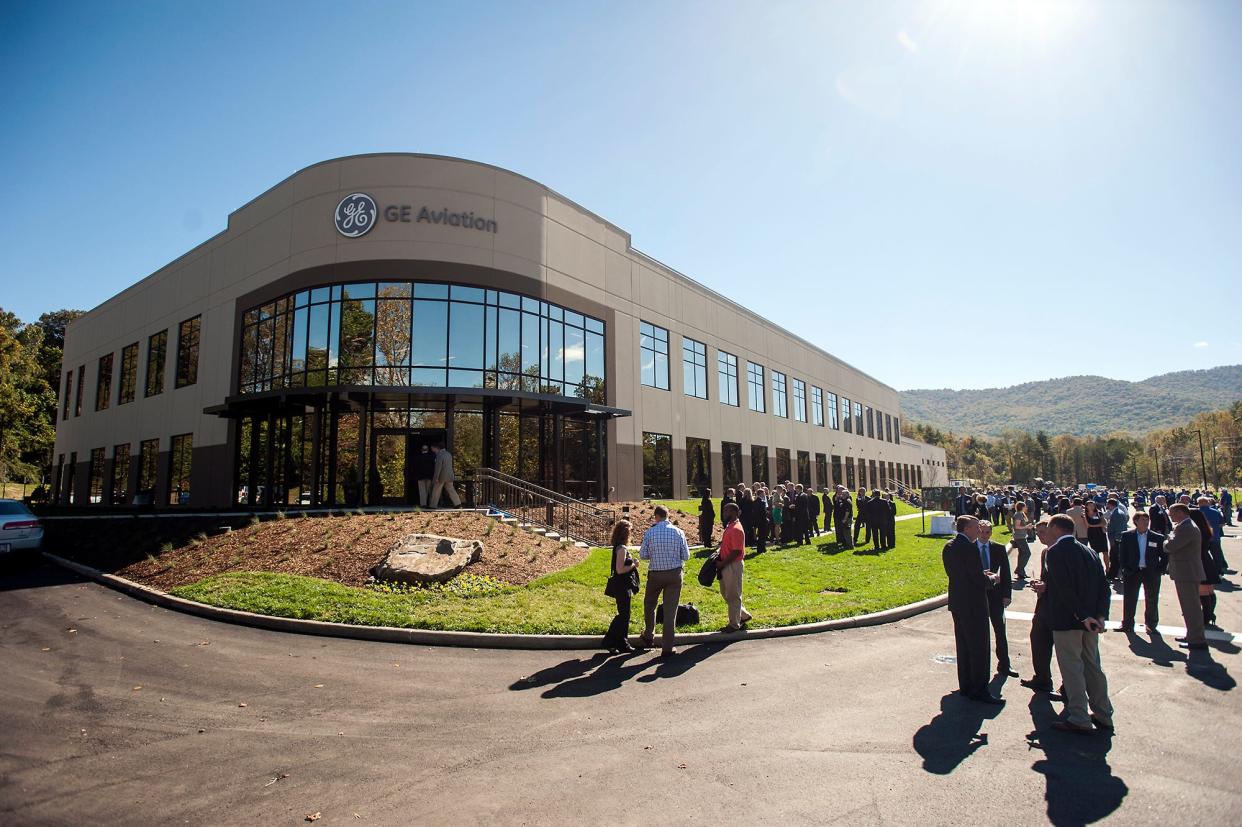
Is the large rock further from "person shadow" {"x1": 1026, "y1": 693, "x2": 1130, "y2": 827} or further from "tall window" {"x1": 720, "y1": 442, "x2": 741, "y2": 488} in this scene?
"tall window" {"x1": 720, "y1": 442, "x2": 741, "y2": 488}

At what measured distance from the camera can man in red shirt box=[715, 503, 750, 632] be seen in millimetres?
9219

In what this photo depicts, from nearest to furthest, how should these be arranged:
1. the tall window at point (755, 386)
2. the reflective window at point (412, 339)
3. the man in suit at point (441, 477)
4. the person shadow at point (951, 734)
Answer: the person shadow at point (951, 734) < the man in suit at point (441, 477) < the reflective window at point (412, 339) < the tall window at point (755, 386)

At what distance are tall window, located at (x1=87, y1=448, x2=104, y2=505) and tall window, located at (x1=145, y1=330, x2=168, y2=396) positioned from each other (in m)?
7.14

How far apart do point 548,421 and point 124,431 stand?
26.0 metres

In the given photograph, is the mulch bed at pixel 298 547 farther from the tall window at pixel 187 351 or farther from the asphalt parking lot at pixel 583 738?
the tall window at pixel 187 351

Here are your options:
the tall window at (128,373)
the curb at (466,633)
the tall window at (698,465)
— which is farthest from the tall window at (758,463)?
the tall window at (128,373)

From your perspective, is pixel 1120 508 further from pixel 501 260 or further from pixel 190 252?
pixel 190 252

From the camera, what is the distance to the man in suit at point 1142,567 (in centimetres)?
930

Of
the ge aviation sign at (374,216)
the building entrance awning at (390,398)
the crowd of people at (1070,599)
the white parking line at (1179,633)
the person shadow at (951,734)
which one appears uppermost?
the ge aviation sign at (374,216)

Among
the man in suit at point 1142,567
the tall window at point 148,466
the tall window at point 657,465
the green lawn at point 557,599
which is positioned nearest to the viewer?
the man in suit at point 1142,567

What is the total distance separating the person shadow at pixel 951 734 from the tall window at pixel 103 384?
4553 centimetres

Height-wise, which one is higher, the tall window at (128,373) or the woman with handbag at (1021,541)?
the tall window at (128,373)

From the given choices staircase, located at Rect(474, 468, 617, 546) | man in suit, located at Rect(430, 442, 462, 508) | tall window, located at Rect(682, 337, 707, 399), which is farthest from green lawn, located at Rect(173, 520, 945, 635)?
tall window, located at Rect(682, 337, 707, 399)

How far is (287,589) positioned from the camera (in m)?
11.0
